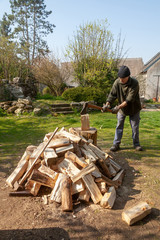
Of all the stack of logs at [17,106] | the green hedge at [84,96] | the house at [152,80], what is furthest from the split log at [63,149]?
the house at [152,80]

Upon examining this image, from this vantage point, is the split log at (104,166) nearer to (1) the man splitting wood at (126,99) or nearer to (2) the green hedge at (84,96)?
(1) the man splitting wood at (126,99)

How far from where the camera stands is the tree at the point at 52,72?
13.7 meters

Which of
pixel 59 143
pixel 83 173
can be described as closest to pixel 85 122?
pixel 59 143

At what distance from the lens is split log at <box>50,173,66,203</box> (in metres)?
2.62

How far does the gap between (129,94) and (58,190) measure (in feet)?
8.78

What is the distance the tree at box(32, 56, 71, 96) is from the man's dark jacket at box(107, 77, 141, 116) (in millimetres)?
10025

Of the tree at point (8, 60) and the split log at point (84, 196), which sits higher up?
the tree at point (8, 60)

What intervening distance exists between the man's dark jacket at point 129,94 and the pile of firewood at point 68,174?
4.80 feet

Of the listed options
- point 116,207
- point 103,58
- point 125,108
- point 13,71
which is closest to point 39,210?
point 116,207

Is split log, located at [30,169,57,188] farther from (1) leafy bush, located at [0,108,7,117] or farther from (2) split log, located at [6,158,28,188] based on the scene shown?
(1) leafy bush, located at [0,108,7,117]

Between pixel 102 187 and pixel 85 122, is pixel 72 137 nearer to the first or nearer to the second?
pixel 85 122

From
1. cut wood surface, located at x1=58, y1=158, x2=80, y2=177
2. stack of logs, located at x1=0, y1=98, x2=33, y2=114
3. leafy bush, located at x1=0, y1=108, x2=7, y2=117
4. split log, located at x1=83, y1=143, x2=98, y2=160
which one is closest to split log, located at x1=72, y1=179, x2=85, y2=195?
cut wood surface, located at x1=58, y1=158, x2=80, y2=177

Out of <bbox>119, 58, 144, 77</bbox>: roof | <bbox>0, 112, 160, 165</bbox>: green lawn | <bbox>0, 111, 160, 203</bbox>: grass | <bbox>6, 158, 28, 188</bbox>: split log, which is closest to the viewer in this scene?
<bbox>6, 158, 28, 188</bbox>: split log

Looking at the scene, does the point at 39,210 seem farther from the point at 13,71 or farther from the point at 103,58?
the point at 13,71
